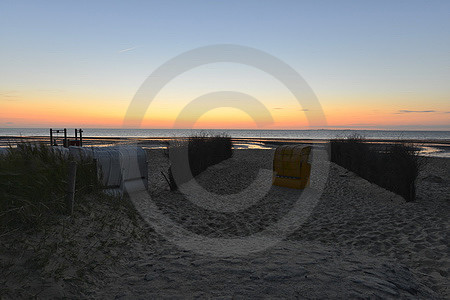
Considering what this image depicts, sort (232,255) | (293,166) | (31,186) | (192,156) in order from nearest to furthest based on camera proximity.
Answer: (232,255) → (31,186) → (293,166) → (192,156)

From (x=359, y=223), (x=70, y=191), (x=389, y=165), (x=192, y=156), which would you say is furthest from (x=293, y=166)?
(x=70, y=191)

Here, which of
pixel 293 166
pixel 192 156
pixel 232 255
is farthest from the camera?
pixel 192 156

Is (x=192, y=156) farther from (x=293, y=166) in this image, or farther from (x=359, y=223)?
(x=359, y=223)

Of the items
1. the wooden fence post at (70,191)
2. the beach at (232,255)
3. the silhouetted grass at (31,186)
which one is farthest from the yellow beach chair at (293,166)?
the wooden fence post at (70,191)

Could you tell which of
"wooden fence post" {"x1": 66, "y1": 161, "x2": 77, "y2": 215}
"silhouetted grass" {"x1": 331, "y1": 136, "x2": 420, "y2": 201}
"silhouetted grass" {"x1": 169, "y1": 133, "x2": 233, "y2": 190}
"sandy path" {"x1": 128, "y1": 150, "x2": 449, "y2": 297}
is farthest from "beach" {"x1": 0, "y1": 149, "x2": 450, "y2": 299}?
"silhouetted grass" {"x1": 169, "y1": 133, "x2": 233, "y2": 190}

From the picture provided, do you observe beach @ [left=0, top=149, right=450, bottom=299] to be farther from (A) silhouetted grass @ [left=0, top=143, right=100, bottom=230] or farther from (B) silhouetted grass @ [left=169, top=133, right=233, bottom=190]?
(B) silhouetted grass @ [left=169, top=133, right=233, bottom=190]

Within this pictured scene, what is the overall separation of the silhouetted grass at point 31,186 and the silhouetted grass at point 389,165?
957cm

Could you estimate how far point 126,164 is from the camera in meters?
9.41

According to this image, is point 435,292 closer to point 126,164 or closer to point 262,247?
point 262,247

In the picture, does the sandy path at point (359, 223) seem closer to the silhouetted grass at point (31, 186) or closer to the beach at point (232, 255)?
the beach at point (232, 255)

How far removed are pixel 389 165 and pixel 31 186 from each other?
10.9 m

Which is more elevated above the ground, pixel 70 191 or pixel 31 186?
pixel 31 186

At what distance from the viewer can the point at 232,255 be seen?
4.96 meters

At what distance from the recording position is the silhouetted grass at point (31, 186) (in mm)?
4718
